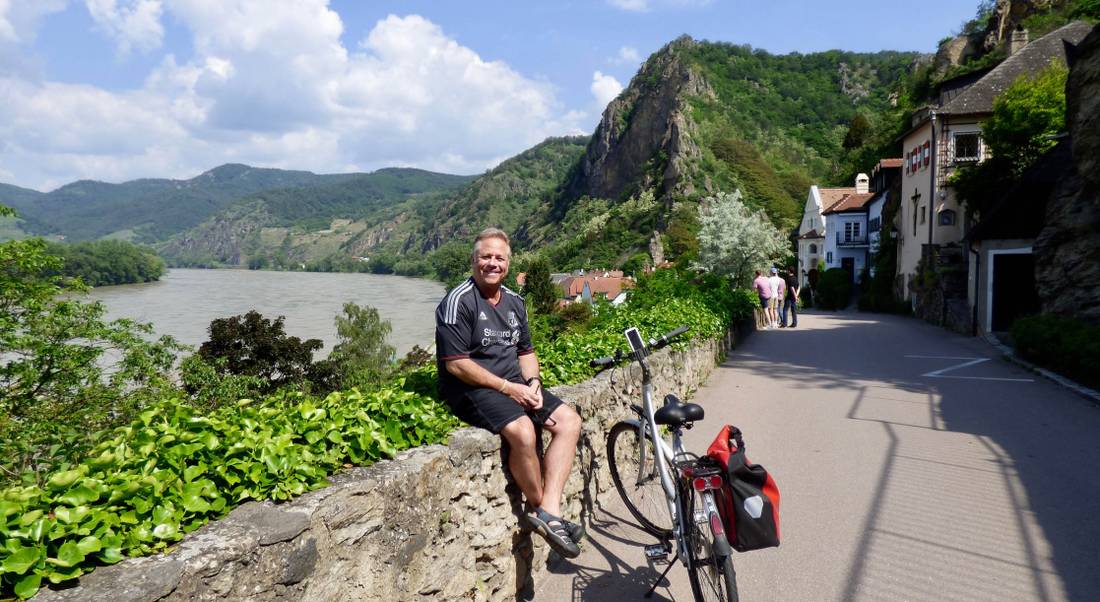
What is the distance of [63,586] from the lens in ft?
6.28

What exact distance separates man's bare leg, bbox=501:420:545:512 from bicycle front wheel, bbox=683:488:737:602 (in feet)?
2.64

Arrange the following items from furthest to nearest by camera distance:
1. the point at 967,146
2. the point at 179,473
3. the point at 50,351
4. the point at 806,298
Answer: the point at 806,298 → the point at 967,146 → the point at 50,351 → the point at 179,473

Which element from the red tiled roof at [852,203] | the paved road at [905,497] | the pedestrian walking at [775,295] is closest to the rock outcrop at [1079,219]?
the paved road at [905,497]

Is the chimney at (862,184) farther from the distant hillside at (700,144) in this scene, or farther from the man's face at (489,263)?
the man's face at (489,263)

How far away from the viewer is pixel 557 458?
12.9ft

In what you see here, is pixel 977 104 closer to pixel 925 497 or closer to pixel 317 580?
pixel 925 497

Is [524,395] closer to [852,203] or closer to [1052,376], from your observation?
[1052,376]

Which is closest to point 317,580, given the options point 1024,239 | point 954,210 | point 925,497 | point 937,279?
point 925,497

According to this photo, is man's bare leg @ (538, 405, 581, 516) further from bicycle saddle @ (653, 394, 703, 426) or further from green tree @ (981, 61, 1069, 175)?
green tree @ (981, 61, 1069, 175)

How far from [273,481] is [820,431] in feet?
21.3

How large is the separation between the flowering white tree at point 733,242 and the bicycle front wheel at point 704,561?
47.5 meters

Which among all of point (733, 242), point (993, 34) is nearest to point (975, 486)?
point (733, 242)

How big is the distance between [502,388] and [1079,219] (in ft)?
48.2

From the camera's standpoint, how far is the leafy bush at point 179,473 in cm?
195
